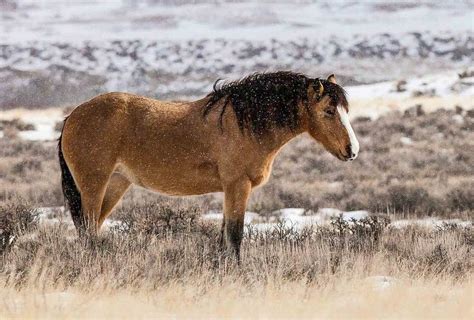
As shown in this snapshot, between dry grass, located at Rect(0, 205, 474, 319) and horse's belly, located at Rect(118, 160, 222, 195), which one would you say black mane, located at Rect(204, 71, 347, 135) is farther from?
dry grass, located at Rect(0, 205, 474, 319)

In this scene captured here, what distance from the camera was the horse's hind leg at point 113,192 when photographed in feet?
29.9

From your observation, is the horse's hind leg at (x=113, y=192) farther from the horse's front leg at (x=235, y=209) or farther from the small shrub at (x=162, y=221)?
the horse's front leg at (x=235, y=209)

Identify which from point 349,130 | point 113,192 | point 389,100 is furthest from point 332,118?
point 389,100

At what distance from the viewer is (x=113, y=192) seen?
9.16 metres

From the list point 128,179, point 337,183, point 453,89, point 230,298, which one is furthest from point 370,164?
point 453,89

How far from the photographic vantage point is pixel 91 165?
8.77 metres

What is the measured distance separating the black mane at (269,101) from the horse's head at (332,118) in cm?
7

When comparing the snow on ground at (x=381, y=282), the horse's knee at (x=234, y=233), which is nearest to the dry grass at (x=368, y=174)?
the horse's knee at (x=234, y=233)

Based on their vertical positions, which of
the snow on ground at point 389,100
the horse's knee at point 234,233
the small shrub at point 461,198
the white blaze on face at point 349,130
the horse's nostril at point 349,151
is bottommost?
the snow on ground at point 389,100

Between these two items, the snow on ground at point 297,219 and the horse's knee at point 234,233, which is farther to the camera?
the snow on ground at point 297,219

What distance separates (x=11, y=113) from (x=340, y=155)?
32.1 metres

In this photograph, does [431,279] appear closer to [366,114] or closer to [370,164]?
[370,164]

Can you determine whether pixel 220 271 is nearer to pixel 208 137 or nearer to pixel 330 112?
pixel 208 137

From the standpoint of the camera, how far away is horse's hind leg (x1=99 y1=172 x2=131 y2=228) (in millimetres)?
9125
